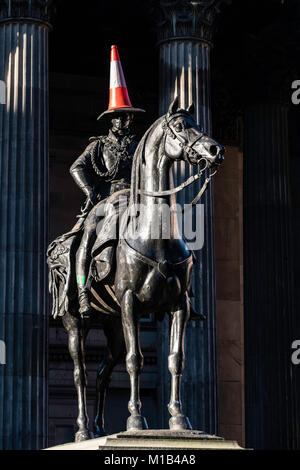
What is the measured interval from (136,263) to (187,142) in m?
1.54

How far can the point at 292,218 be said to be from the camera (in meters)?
34.5

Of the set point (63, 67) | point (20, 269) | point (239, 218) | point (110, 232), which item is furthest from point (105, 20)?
point (110, 232)

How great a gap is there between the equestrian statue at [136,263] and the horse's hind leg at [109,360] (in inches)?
0.5

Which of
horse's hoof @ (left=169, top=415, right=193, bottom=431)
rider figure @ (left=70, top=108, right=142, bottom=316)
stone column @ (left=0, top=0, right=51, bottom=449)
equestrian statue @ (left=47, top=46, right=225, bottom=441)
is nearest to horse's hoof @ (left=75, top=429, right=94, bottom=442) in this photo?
equestrian statue @ (left=47, top=46, right=225, bottom=441)

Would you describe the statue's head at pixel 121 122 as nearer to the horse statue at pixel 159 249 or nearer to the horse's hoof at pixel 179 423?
the horse statue at pixel 159 249

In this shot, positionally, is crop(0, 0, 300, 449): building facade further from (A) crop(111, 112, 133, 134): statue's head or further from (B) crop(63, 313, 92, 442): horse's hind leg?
(A) crop(111, 112, 133, 134): statue's head

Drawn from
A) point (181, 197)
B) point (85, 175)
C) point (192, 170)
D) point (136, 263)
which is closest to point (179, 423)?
point (136, 263)

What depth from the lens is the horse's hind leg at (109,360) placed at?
17797 mm

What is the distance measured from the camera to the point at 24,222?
2520 centimetres

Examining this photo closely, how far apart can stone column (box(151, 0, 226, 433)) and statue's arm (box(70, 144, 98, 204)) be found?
7679mm

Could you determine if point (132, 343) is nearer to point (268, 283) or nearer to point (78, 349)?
point (78, 349)

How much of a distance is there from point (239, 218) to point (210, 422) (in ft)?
29.9

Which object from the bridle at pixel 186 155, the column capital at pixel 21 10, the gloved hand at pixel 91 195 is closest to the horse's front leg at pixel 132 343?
the bridle at pixel 186 155

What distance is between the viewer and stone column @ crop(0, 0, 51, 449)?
2428 centimetres
